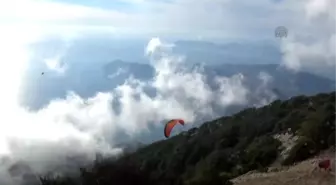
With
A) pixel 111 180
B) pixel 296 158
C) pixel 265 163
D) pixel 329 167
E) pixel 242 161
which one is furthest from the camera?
pixel 242 161

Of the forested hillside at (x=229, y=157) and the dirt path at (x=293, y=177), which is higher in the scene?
the forested hillside at (x=229, y=157)

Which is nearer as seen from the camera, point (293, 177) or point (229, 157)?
point (293, 177)

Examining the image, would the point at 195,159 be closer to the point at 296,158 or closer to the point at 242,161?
the point at 242,161

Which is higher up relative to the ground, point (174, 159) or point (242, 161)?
point (174, 159)

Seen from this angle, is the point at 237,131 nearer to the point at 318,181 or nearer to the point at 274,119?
the point at 274,119

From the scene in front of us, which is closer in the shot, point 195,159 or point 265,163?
point 265,163

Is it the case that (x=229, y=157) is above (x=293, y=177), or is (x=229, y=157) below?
above

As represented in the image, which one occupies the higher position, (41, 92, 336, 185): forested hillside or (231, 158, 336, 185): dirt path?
(41, 92, 336, 185): forested hillside

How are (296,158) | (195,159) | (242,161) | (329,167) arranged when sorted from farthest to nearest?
(195,159)
(242,161)
(296,158)
(329,167)

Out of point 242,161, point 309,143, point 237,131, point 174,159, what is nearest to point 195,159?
point 174,159

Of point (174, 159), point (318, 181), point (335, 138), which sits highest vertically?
point (174, 159)
